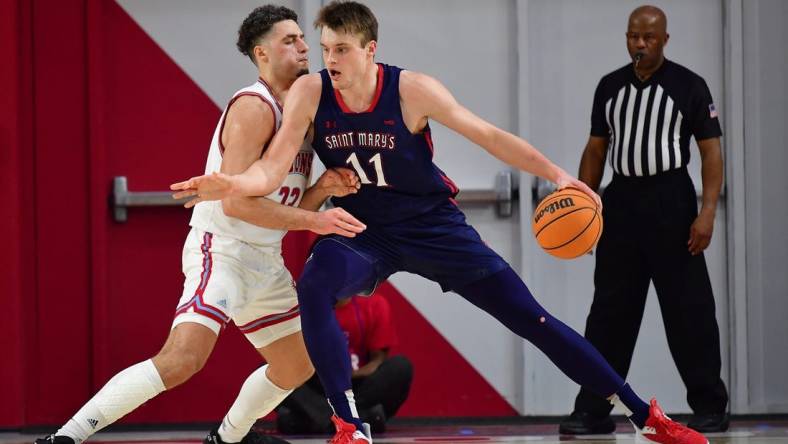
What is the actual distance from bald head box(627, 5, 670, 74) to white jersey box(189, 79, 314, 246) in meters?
1.97

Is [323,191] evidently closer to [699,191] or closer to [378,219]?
[378,219]

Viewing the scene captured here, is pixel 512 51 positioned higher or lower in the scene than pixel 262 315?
higher

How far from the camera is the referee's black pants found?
19.7 feet

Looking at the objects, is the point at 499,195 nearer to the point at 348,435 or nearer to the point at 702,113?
the point at 702,113

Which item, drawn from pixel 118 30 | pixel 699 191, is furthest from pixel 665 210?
pixel 118 30

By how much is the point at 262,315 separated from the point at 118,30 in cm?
292

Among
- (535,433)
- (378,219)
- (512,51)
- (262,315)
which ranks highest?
(512,51)

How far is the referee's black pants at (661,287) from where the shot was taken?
19.7 feet

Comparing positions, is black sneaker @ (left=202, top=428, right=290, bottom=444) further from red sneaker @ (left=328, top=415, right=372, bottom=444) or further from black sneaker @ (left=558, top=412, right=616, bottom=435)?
black sneaker @ (left=558, top=412, right=616, bottom=435)

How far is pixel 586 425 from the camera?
6043mm

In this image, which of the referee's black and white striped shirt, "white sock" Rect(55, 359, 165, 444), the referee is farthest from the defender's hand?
"white sock" Rect(55, 359, 165, 444)

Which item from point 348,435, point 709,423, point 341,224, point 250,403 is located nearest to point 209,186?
point 341,224

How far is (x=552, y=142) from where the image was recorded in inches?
282

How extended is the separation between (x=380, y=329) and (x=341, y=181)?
2220 millimetres
